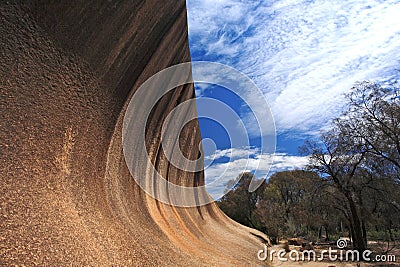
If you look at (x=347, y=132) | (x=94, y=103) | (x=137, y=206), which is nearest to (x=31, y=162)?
(x=94, y=103)

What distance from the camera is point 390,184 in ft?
49.1

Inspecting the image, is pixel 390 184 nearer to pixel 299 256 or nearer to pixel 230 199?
pixel 299 256

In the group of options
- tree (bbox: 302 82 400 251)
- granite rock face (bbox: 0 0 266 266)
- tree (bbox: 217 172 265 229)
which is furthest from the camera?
tree (bbox: 217 172 265 229)

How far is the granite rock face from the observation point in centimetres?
162

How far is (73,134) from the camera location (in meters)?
2.18

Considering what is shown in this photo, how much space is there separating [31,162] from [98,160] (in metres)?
0.76

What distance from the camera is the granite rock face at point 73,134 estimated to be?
1616 millimetres
